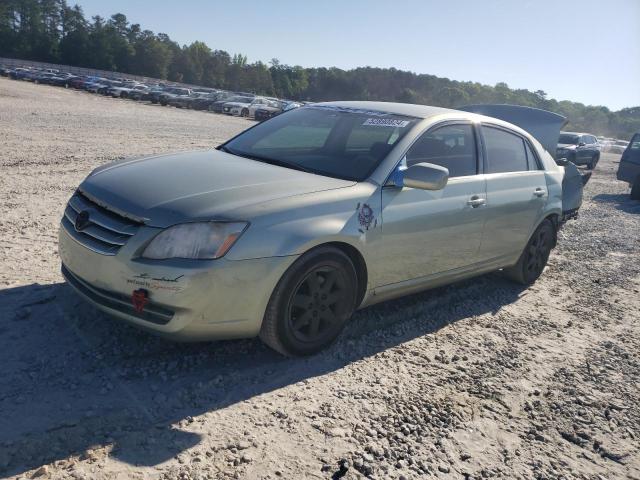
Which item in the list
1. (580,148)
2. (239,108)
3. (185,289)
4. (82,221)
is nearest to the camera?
(185,289)

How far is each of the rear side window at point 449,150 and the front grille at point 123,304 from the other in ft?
6.81

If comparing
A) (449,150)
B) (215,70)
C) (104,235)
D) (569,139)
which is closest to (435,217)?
(449,150)

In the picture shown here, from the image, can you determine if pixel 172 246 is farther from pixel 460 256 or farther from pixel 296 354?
pixel 460 256

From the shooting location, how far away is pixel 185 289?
3.00m

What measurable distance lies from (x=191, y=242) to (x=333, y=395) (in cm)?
120

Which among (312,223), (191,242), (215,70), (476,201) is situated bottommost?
(191,242)

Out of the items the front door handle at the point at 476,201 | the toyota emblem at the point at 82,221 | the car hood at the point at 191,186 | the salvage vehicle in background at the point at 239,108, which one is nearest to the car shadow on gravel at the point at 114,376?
the toyota emblem at the point at 82,221

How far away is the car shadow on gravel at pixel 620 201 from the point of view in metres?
12.7

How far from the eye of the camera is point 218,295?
3076 millimetres

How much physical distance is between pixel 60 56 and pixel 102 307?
4413 inches

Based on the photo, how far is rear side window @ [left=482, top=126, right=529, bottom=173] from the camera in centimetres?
494

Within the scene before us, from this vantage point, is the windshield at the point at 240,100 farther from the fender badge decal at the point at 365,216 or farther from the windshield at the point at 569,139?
the fender badge decal at the point at 365,216

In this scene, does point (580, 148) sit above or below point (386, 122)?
above

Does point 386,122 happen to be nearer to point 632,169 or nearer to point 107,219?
point 107,219
